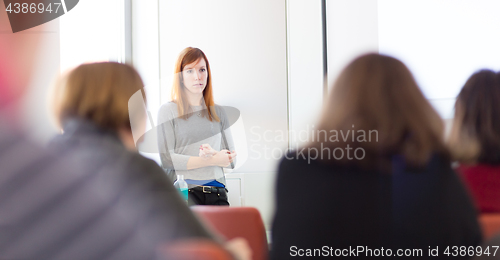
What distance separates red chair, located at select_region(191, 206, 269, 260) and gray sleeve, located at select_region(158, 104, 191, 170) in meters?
0.76

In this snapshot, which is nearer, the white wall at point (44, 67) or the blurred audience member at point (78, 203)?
the blurred audience member at point (78, 203)

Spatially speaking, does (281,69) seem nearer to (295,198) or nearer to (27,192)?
(295,198)

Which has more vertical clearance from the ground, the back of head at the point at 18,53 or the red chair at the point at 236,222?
the back of head at the point at 18,53

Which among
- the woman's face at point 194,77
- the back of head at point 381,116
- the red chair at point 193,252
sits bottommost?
the red chair at point 193,252

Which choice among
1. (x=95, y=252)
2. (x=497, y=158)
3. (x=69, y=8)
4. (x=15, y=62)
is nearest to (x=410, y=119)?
(x=497, y=158)

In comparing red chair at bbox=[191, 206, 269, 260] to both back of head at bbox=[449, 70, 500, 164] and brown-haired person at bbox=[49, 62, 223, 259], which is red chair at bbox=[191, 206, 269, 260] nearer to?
brown-haired person at bbox=[49, 62, 223, 259]

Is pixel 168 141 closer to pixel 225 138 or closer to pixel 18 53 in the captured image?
pixel 225 138

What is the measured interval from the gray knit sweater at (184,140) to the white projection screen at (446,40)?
1435 mm

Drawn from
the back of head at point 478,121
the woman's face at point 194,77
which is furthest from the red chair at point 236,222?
the woman's face at point 194,77

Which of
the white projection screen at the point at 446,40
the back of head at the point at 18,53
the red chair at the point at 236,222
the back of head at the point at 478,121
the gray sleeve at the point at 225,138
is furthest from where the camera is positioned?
the white projection screen at the point at 446,40

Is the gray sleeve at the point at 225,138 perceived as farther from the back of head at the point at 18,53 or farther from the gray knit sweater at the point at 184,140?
the back of head at the point at 18,53

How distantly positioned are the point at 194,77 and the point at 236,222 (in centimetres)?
117

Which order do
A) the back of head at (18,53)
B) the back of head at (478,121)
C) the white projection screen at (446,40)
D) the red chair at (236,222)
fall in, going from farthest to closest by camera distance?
the white projection screen at (446,40)
the back of head at (18,53)
the back of head at (478,121)
the red chair at (236,222)

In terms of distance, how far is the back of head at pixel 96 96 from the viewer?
1.04 metres
